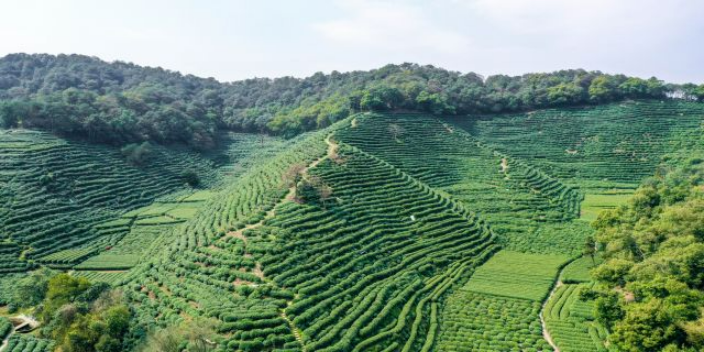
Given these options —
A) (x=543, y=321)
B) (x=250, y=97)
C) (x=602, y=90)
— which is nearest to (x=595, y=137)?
(x=602, y=90)

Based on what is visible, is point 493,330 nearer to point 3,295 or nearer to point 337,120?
point 3,295

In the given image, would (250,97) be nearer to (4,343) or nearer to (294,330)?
Answer: (4,343)

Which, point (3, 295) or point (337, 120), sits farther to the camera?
point (337, 120)

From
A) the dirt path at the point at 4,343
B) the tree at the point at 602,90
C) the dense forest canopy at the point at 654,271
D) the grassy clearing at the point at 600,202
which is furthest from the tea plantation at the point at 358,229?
the tree at the point at 602,90

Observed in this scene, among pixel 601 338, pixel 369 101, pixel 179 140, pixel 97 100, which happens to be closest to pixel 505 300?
pixel 601 338

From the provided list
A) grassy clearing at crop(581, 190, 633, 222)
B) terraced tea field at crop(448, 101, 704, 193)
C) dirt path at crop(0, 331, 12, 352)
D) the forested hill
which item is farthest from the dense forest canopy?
the forested hill

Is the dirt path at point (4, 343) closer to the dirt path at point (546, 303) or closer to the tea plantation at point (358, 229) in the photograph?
the tea plantation at point (358, 229)
